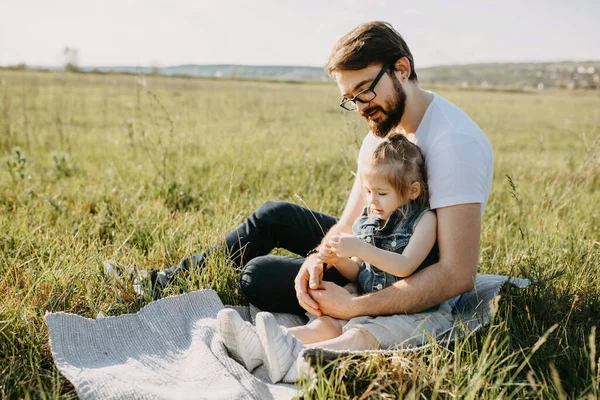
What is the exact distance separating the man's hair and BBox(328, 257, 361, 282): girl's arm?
1055mm

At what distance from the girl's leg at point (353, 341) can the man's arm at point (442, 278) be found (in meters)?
0.13

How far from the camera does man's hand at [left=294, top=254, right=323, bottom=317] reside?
257cm

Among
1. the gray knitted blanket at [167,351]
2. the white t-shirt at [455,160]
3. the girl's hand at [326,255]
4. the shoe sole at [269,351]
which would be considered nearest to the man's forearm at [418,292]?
the gray knitted blanket at [167,351]

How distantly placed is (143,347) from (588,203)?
492 centimetres

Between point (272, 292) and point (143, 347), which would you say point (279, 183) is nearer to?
point (272, 292)

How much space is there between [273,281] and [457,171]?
3.75 feet

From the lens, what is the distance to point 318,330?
2.49 m

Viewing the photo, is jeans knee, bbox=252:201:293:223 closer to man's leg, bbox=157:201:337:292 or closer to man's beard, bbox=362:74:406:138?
man's leg, bbox=157:201:337:292

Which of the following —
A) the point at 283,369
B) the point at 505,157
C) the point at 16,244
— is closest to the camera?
the point at 283,369

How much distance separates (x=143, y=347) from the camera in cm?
243

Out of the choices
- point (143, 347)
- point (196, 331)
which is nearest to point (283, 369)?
point (196, 331)

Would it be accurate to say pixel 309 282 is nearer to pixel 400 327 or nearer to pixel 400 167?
pixel 400 327

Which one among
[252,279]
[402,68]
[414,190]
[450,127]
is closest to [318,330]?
[252,279]

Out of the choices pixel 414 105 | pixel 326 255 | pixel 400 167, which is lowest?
pixel 326 255
